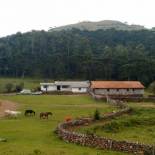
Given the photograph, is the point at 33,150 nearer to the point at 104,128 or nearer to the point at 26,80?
the point at 104,128

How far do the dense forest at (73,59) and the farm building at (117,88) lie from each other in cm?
2182

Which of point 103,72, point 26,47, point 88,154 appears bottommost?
point 88,154

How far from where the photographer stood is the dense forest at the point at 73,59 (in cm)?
12288

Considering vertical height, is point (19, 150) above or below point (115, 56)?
below

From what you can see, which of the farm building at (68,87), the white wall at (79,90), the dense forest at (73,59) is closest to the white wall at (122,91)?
the farm building at (68,87)

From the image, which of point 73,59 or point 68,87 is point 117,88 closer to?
point 68,87

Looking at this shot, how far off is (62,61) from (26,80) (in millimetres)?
14666

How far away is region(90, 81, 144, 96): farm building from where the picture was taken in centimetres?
9338

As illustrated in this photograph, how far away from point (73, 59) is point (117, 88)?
4534 cm

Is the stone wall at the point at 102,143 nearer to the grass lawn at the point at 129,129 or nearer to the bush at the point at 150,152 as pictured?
the bush at the point at 150,152

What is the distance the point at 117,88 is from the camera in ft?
310

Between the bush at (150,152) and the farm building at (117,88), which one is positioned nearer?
the bush at (150,152)

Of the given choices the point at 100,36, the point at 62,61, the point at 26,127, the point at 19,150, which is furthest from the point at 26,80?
the point at 19,150

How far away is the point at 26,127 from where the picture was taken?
41531mm
